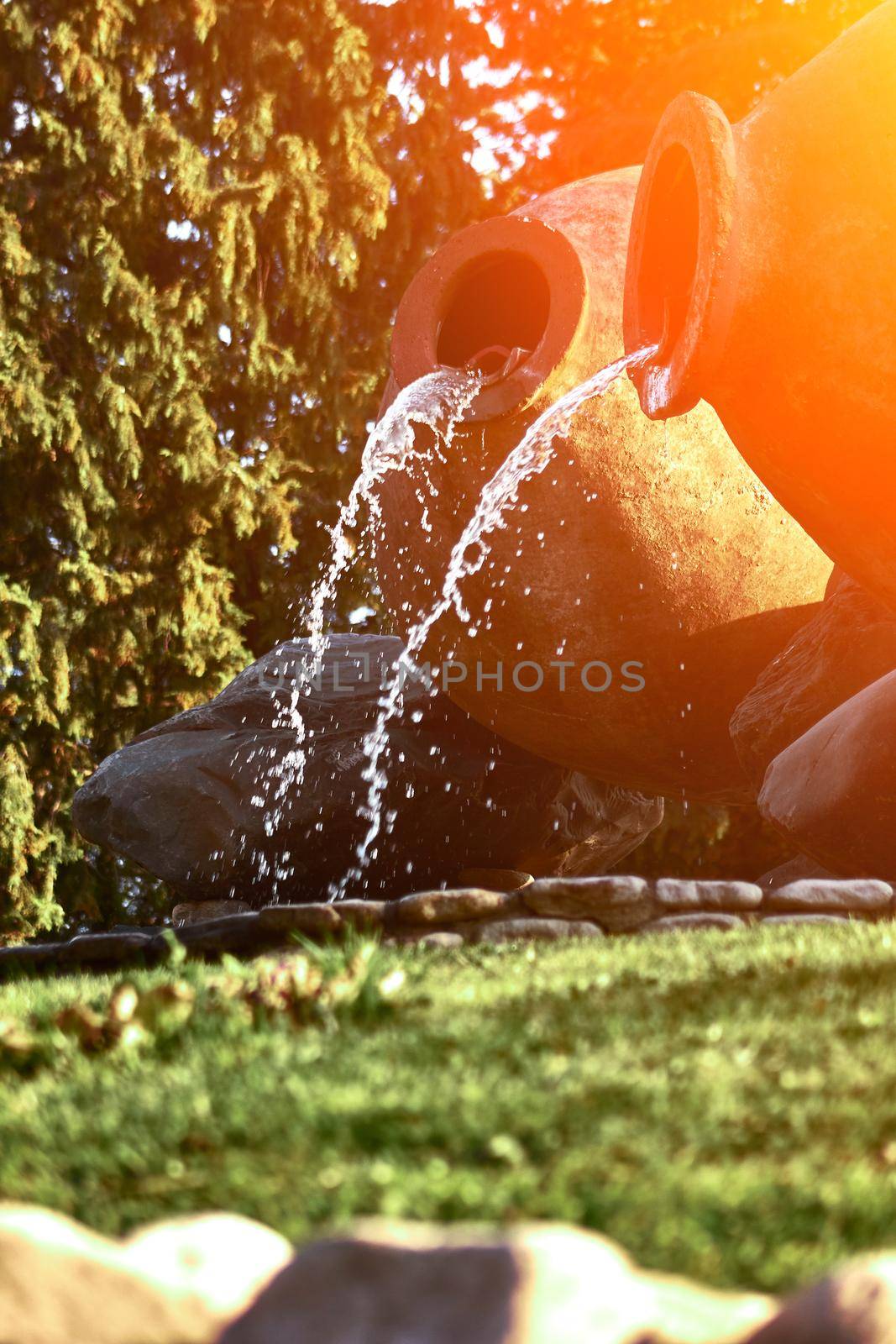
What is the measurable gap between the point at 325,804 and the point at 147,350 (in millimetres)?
4765

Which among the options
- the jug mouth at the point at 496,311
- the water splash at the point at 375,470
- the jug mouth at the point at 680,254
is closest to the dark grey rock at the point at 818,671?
the jug mouth at the point at 680,254

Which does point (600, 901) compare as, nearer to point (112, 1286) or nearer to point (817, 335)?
point (817, 335)

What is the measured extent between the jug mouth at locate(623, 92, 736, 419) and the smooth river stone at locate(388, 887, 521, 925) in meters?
1.71

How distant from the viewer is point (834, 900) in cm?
344

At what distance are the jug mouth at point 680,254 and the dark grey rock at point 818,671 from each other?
3.48ft

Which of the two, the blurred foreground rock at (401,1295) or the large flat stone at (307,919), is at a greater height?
the large flat stone at (307,919)

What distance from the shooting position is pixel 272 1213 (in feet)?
4.46

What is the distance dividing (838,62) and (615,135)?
680 cm

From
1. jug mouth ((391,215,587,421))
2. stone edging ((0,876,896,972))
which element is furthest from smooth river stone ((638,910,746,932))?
jug mouth ((391,215,587,421))

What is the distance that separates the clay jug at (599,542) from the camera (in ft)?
16.3

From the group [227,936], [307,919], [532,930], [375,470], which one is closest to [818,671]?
[532,930]

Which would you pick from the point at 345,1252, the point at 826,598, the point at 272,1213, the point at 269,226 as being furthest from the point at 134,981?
the point at 269,226

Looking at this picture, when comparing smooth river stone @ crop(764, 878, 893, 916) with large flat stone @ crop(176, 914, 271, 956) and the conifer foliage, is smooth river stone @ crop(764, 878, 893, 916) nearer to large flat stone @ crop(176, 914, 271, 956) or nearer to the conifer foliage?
large flat stone @ crop(176, 914, 271, 956)

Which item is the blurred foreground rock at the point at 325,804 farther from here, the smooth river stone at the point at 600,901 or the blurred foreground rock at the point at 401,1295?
the blurred foreground rock at the point at 401,1295
